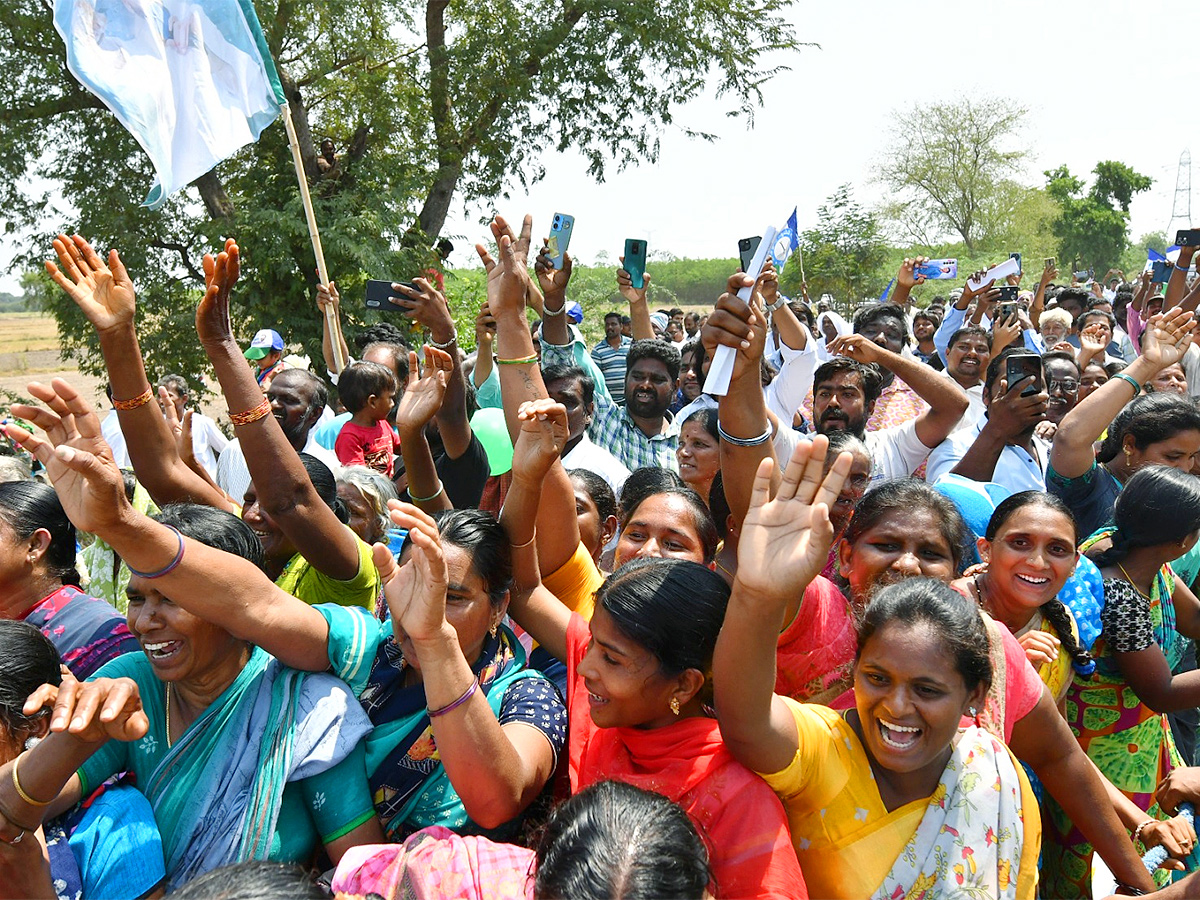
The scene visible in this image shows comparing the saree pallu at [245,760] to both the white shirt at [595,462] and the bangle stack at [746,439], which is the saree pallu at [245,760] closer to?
the bangle stack at [746,439]

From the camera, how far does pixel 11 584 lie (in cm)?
255

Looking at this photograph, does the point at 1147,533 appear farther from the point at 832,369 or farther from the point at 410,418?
the point at 410,418

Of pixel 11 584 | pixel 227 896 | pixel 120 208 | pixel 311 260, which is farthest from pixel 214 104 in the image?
pixel 120 208

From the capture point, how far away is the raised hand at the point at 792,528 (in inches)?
64.7

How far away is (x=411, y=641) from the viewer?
1965 millimetres

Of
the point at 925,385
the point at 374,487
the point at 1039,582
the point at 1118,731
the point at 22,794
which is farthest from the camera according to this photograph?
the point at 925,385

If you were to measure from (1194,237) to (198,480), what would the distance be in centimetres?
711

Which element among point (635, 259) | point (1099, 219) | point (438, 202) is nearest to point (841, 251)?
point (438, 202)

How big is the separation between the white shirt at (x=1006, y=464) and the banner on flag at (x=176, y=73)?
10.8 ft

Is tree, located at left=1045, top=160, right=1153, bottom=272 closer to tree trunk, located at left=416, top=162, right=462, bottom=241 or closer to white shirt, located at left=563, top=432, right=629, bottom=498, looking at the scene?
tree trunk, located at left=416, top=162, right=462, bottom=241

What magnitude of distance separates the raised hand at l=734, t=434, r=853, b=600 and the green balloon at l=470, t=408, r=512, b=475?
7.00 ft

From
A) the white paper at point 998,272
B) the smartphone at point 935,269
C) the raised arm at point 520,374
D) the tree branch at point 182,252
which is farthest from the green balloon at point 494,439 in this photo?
the tree branch at point 182,252

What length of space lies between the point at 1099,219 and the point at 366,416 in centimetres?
4554

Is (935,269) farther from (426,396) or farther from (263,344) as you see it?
(426,396)
